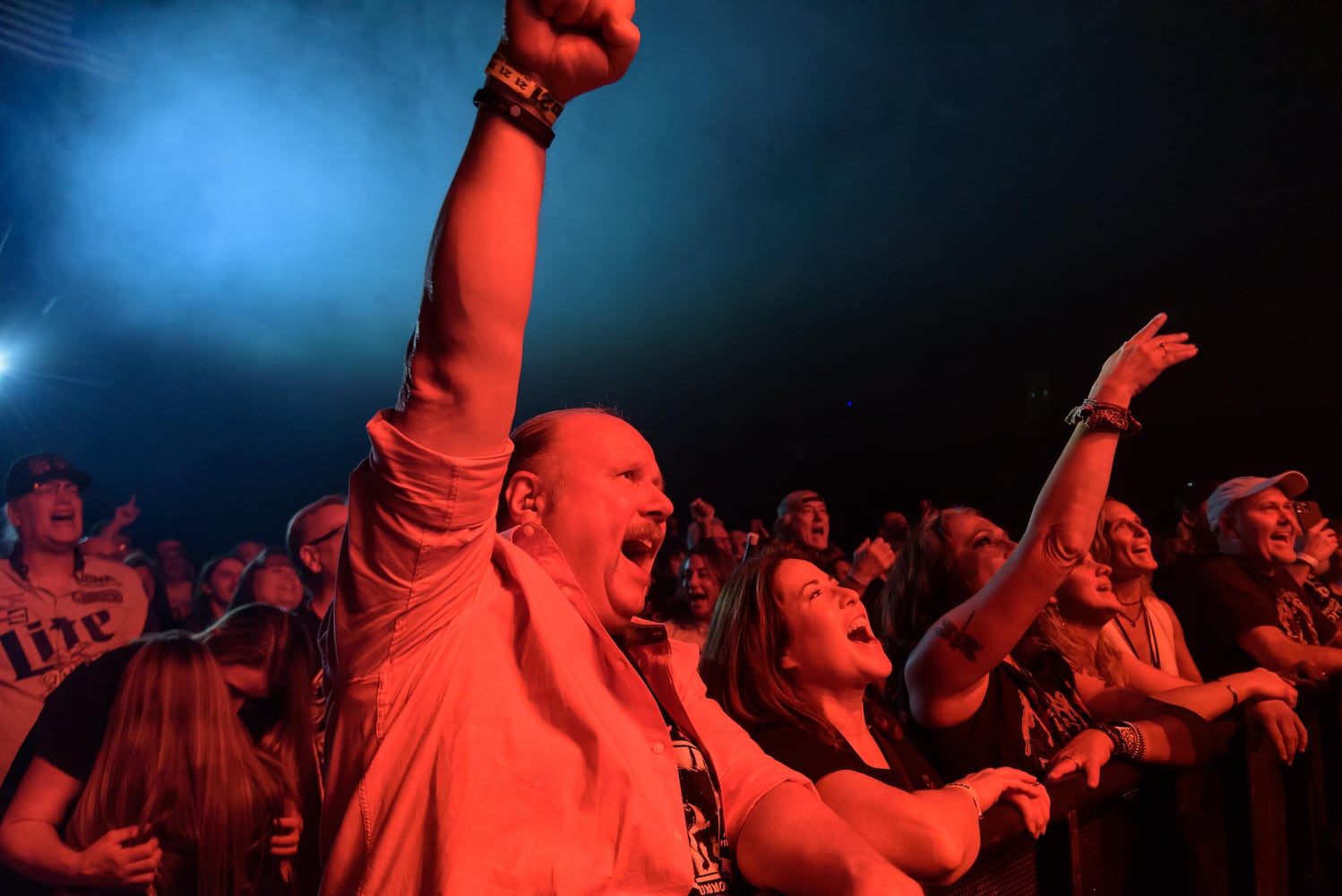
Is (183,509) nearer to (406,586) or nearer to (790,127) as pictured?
(790,127)

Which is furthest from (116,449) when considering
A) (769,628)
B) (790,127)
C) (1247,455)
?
(1247,455)

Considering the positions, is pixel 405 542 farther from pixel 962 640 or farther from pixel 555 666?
pixel 962 640

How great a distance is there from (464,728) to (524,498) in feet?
1.56

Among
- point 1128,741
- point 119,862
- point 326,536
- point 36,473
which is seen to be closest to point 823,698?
point 1128,741

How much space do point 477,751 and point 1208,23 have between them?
9355 millimetres

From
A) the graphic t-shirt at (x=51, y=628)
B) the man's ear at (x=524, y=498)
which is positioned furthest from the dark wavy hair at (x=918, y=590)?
the graphic t-shirt at (x=51, y=628)

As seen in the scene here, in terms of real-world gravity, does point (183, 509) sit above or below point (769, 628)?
below

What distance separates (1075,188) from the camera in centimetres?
1052

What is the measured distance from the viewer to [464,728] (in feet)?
2.96

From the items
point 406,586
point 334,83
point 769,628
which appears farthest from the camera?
point 334,83

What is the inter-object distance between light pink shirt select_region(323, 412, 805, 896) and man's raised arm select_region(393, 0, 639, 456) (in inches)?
1.9

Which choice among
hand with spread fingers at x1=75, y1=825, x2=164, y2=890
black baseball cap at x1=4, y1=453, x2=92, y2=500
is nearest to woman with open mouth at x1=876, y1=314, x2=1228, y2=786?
hand with spread fingers at x1=75, y1=825, x2=164, y2=890

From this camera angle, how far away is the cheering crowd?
2.69 ft

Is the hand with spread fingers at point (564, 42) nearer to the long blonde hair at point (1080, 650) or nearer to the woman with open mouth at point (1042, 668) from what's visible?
the woman with open mouth at point (1042, 668)
